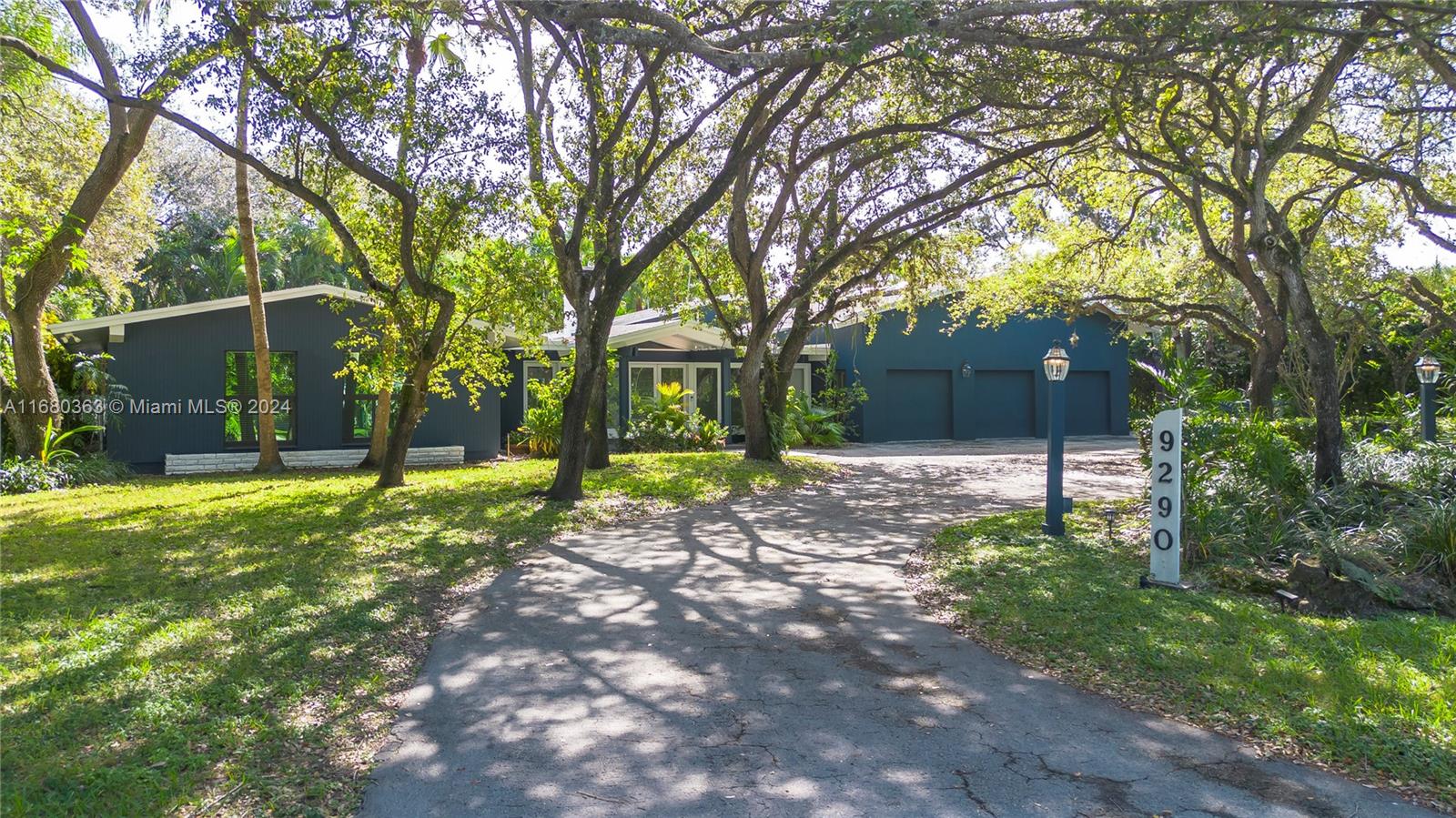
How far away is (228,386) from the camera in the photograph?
17.5m

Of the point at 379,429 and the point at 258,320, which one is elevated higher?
the point at 258,320

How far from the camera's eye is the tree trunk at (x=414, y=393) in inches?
503

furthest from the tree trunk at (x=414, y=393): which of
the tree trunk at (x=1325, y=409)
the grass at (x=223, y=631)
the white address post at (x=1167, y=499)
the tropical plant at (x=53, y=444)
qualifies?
the tree trunk at (x=1325, y=409)

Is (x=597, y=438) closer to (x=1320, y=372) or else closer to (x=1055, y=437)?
(x=1055, y=437)

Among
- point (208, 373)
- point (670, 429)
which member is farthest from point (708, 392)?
point (208, 373)

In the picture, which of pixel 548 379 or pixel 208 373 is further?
pixel 548 379

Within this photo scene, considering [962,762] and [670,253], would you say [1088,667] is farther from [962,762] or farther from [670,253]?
[670,253]

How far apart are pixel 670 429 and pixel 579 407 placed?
8.53 metres

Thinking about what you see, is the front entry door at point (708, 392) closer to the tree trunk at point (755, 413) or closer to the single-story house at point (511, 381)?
the single-story house at point (511, 381)

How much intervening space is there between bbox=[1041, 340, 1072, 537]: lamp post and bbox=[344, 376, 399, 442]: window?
513 inches

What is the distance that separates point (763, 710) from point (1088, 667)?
2103mm

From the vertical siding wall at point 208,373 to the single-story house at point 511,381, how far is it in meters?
0.02

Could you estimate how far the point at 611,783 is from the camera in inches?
153

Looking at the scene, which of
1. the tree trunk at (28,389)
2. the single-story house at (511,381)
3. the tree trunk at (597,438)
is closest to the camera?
the tree trunk at (28,389)
